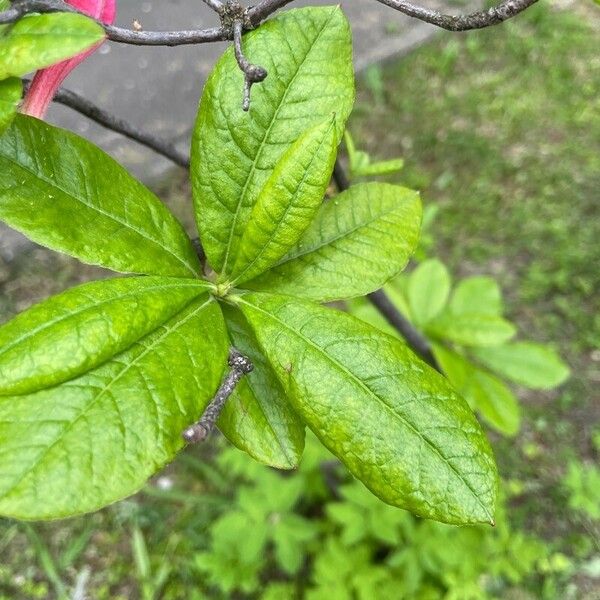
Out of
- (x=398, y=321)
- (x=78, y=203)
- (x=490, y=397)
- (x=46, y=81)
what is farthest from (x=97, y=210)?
(x=490, y=397)

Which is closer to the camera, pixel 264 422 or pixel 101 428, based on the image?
pixel 101 428

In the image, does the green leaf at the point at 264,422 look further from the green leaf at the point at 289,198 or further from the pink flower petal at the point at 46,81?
the pink flower petal at the point at 46,81

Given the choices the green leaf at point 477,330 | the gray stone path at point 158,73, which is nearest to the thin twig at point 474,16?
the green leaf at point 477,330

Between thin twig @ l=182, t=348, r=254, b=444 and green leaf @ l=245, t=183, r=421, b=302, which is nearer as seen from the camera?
thin twig @ l=182, t=348, r=254, b=444

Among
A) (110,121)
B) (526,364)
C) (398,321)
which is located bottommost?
(526,364)

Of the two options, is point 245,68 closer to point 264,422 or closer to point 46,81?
point 46,81

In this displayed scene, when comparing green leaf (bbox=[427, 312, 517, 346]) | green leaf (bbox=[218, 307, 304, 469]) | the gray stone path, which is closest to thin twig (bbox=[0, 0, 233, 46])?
green leaf (bbox=[218, 307, 304, 469])

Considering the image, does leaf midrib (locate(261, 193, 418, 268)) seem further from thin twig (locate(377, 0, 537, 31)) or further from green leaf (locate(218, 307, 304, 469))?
thin twig (locate(377, 0, 537, 31))
